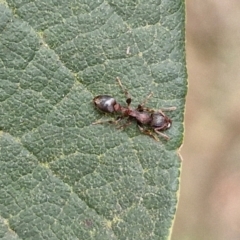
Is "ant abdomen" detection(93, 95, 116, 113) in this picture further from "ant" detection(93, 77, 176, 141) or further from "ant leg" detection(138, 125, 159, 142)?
"ant leg" detection(138, 125, 159, 142)

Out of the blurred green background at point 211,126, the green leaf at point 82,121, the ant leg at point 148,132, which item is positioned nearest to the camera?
the green leaf at point 82,121

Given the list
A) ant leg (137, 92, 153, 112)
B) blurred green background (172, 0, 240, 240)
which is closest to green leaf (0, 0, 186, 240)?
ant leg (137, 92, 153, 112)

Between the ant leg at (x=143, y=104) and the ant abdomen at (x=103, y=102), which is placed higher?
the ant leg at (x=143, y=104)

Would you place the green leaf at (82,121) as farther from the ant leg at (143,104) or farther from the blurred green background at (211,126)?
the blurred green background at (211,126)

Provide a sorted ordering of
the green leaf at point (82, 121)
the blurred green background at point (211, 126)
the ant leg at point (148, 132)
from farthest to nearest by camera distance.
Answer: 1. the blurred green background at point (211, 126)
2. the ant leg at point (148, 132)
3. the green leaf at point (82, 121)

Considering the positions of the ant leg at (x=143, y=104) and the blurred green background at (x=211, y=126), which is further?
the blurred green background at (x=211, y=126)

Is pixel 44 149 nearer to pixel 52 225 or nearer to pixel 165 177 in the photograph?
pixel 52 225

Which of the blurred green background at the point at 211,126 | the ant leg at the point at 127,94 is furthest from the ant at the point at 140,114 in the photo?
the blurred green background at the point at 211,126
